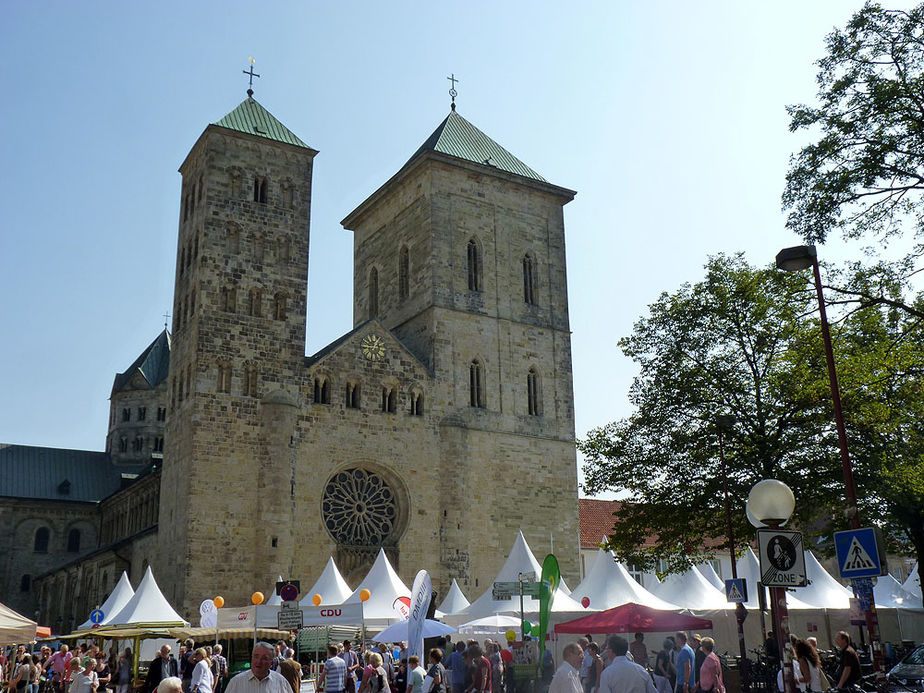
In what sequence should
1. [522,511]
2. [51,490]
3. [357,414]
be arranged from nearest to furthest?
[357,414], [522,511], [51,490]

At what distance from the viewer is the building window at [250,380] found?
101 feet

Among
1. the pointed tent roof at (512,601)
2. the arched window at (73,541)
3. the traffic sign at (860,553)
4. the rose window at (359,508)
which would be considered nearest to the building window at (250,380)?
the rose window at (359,508)

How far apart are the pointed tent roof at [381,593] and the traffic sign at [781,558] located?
Result: 589 inches

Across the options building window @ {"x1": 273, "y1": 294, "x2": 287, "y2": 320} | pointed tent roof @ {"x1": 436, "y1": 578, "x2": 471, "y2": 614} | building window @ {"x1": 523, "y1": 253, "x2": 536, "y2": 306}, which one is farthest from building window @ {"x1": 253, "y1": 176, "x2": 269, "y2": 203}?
pointed tent roof @ {"x1": 436, "y1": 578, "x2": 471, "y2": 614}

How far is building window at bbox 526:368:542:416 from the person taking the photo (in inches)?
1454

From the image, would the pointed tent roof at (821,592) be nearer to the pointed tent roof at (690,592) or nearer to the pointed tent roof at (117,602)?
the pointed tent roof at (690,592)

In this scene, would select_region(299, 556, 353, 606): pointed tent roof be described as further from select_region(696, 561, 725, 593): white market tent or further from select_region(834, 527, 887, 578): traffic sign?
select_region(834, 527, 887, 578): traffic sign

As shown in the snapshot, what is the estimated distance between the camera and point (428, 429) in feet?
111

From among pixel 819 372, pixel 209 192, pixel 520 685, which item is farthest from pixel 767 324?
pixel 209 192

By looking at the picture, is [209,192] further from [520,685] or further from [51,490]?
[51,490]

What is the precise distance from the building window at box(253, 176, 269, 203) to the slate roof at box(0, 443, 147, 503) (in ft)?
92.1

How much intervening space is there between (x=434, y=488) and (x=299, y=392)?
Answer: 6.16 metres

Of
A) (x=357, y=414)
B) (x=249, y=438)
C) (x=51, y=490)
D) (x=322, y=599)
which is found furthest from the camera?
(x=51, y=490)

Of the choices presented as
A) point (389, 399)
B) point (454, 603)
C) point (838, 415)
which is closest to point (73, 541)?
point (389, 399)
